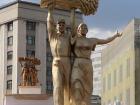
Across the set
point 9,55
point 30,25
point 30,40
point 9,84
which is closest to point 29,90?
point 30,25

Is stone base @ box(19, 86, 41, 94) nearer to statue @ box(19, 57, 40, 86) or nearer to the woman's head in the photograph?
statue @ box(19, 57, 40, 86)

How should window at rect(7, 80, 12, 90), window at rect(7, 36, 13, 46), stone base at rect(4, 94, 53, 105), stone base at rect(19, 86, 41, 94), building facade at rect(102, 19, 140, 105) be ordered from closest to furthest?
stone base at rect(4, 94, 53, 105) → stone base at rect(19, 86, 41, 94) → building facade at rect(102, 19, 140, 105) → window at rect(7, 80, 12, 90) → window at rect(7, 36, 13, 46)

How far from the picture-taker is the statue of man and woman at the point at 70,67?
9.40 m

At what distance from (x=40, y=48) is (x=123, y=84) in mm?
20609

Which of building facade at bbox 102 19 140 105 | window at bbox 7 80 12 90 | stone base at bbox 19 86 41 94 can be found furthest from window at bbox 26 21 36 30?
stone base at bbox 19 86 41 94

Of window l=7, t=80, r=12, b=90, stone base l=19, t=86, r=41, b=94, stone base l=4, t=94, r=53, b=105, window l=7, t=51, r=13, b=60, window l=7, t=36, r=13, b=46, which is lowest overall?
window l=7, t=80, r=12, b=90

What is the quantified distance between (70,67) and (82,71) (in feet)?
0.60

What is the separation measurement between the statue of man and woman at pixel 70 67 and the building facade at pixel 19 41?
5679 centimetres

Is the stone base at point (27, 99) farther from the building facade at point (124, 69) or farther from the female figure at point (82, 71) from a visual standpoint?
the building facade at point (124, 69)

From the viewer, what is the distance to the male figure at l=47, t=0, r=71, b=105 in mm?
9375

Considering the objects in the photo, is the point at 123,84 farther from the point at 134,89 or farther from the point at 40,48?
the point at 40,48

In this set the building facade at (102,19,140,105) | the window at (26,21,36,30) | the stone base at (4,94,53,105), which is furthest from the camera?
the window at (26,21,36,30)

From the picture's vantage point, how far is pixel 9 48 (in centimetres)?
6925

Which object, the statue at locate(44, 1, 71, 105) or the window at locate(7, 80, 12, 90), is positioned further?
the window at locate(7, 80, 12, 90)
